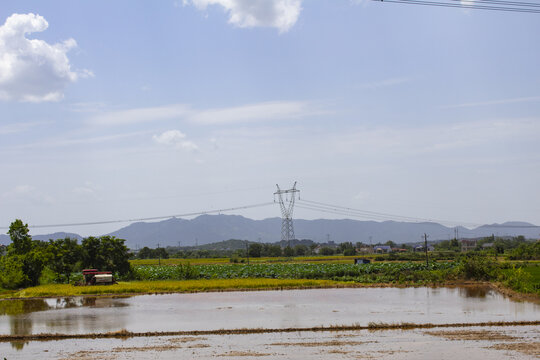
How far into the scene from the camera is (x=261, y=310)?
30000mm

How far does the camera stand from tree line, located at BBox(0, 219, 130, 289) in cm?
4916

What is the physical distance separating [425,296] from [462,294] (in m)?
2.82

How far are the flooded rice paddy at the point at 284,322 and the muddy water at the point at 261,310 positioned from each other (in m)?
0.05

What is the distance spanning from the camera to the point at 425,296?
35031mm

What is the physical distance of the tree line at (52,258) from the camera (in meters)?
49.2

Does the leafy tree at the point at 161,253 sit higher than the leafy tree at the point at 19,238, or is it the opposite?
the leafy tree at the point at 19,238

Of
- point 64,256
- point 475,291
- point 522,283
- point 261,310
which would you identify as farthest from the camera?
point 64,256

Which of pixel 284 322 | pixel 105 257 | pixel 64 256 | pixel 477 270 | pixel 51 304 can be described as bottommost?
pixel 51 304

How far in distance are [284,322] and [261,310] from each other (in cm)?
485

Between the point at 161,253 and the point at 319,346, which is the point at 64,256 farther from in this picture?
the point at 161,253

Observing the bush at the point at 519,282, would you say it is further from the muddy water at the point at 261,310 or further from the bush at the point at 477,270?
the bush at the point at 477,270

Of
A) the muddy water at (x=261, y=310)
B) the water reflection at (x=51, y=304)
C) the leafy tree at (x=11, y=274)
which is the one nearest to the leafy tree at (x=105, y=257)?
the leafy tree at (x=11, y=274)

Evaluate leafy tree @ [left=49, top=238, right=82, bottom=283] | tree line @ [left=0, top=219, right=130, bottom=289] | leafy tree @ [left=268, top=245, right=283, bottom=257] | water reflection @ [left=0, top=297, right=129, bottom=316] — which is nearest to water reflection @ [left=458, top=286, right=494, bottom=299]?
water reflection @ [left=0, top=297, right=129, bottom=316]

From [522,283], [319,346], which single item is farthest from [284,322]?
[522,283]
